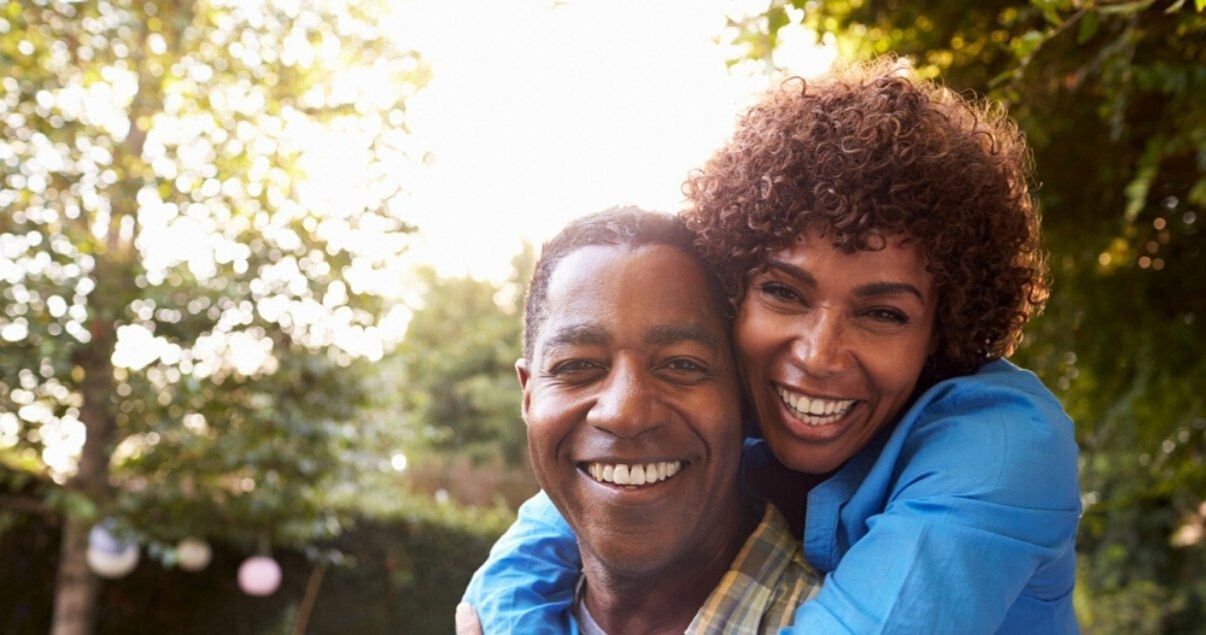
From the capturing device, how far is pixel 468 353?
38.7m

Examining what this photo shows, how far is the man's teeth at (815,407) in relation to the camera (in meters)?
2.07

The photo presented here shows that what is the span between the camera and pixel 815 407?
2074mm

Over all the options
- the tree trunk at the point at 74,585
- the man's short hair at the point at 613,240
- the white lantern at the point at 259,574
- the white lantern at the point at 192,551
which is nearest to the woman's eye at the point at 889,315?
the man's short hair at the point at 613,240

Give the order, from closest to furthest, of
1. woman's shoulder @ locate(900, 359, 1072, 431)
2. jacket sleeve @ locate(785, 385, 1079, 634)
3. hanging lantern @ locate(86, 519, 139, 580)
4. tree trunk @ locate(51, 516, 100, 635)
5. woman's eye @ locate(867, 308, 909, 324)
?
jacket sleeve @ locate(785, 385, 1079, 634) → woman's shoulder @ locate(900, 359, 1072, 431) → woman's eye @ locate(867, 308, 909, 324) → hanging lantern @ locate(86, 519, 139, 580) → tree trunk @ locate(51, 516, 100, 635)

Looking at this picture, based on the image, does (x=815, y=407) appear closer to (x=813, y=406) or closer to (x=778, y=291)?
(x=813, y=406)

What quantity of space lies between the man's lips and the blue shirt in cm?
10

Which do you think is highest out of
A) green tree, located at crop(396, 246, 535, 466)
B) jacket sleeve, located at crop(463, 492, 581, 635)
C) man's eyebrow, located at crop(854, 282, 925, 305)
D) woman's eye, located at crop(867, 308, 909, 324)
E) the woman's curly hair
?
the woman's curly hair

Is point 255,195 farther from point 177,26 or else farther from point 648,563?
point 648,563

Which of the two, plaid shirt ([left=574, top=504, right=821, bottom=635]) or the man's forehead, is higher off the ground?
the man's forehead

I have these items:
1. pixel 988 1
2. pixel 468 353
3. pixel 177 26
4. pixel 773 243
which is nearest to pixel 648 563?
pixel 773 243

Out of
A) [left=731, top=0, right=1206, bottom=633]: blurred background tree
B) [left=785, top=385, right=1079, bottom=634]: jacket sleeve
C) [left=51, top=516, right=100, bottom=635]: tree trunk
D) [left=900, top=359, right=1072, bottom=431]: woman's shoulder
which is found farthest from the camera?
[left=51, top=516, right=100, bottom=635]: tree trunk

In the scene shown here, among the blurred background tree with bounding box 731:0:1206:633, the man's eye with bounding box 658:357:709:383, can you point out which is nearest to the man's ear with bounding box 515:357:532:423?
the man's eye with bounding box 658:357:709:383

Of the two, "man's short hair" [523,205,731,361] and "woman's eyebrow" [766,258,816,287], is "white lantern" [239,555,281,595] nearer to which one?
"man's short hair" [523,205,731,361]

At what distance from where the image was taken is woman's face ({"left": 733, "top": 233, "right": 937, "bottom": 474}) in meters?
2.03
